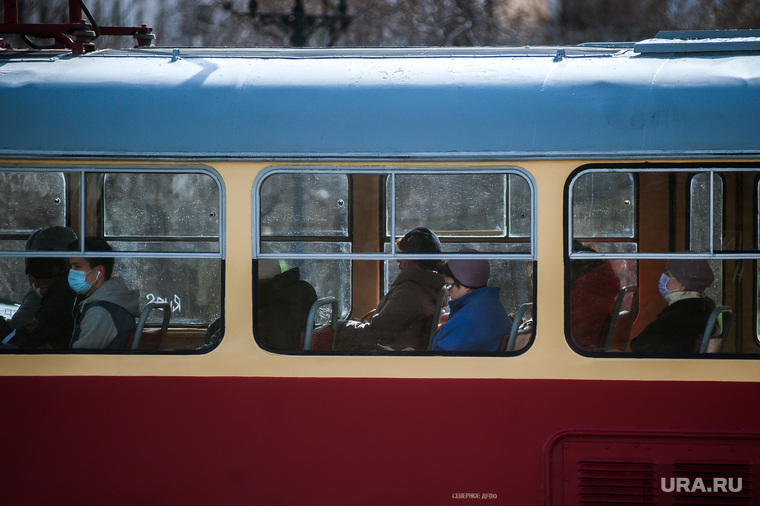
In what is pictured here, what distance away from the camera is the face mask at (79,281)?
3656mm

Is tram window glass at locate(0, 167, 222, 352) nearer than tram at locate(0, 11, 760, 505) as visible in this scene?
No

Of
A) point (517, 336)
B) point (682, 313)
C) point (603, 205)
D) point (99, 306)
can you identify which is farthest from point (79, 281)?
point (682, 313)

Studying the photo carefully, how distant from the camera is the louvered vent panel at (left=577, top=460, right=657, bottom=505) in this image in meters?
3.41

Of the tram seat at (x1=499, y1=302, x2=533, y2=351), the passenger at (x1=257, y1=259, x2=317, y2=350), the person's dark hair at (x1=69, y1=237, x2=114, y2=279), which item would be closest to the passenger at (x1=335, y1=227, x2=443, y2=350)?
the passenger at (x1=257, y1=259, x2=317, y2=350)

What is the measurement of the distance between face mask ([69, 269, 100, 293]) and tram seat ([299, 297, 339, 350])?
1.02 m

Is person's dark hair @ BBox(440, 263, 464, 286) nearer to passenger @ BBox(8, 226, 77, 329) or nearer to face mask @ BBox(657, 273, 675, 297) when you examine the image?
face mask @ BBox(657, 273, 675, 297)

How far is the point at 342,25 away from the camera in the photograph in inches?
674

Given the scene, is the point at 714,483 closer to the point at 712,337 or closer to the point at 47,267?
the point at 712,337

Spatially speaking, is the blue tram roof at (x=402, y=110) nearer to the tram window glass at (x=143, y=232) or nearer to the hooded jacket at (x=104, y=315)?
the tram window glass at (x=143, y=232)

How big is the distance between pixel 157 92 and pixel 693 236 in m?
2.80

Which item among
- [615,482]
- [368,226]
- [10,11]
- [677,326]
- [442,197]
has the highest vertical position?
[10,11]

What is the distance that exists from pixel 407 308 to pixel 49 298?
1673 mm

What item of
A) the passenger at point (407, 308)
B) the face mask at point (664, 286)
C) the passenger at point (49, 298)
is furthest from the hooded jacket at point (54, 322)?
the face mask at point (664, 286)

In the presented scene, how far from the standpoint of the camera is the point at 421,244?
3568 millimetres
